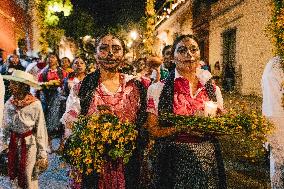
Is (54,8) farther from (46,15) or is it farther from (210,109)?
(210,109)

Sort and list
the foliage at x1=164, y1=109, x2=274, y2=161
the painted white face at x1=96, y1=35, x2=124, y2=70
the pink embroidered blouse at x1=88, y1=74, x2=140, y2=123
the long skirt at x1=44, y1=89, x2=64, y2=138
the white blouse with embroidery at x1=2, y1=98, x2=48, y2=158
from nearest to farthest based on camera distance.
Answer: the foliage at x1=164, y1=109, x2=274, y2=161
the pink embroidered blouse at x1=88, y1=74, x2=140, y2=123
the painted white face at x1=96, y1=35, x2=124, y2=70
the white blouse with embroidery at x1=2, y1=98, x2=48, y2=158
the long skirt at x1=44, y1=89, x2=64, y2=138

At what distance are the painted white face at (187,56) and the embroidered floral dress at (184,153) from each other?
0.33 feet

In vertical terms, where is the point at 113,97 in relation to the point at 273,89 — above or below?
below

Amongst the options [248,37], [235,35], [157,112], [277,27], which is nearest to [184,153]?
[157,112]

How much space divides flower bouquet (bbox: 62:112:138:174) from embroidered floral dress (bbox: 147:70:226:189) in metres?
0.28

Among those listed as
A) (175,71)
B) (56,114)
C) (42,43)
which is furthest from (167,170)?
(42,43)

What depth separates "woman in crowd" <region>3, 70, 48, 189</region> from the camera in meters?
5.53

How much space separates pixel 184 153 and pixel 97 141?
0.74 m

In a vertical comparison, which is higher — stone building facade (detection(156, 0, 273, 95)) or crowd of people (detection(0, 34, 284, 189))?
stone building facade (detection(156, 0, 273, 95))

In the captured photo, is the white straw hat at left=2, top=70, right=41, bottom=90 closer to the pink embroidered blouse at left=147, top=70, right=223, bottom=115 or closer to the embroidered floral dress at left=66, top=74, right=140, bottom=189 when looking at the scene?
the embroidered floral dress at left=66, top=74, right=140, bottom=189

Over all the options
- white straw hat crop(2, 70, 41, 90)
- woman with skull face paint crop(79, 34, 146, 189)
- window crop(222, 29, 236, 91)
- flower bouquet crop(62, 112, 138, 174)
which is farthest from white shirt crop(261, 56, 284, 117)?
window crop(222, 29, 236, 91)

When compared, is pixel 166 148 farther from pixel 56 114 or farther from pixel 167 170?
pixel 56 114

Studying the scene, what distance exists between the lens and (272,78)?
4461 millimetres

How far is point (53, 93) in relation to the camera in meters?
11.3
